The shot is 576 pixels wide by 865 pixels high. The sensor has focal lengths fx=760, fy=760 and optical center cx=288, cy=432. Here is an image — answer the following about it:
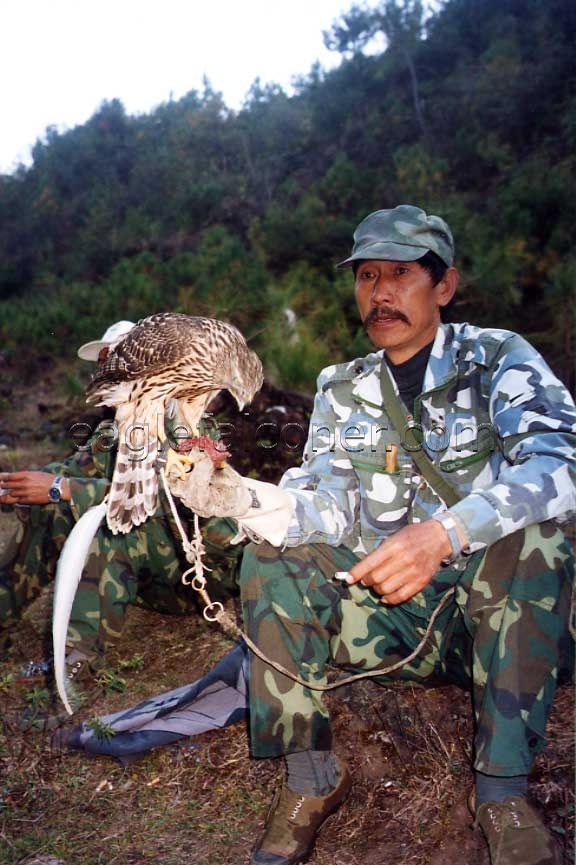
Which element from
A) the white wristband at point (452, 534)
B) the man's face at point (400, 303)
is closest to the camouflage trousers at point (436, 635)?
the white wristband at point (452, 534)

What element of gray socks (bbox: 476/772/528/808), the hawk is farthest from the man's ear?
gray socks (bbox: 476/772/528/808)

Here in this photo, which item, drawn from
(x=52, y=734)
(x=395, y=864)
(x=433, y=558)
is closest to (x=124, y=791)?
(x=52, y=734)

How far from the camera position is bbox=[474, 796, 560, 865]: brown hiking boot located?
5.60 ft

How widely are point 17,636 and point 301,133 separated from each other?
16.2 metres

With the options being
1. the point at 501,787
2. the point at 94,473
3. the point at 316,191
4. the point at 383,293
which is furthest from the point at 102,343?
the point at 316,191

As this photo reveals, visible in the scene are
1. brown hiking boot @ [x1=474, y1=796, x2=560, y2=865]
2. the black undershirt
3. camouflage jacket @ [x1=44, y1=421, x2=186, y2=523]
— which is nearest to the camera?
brown hiking boot @ [x1=474, y1=796, x2=560, y2=865]

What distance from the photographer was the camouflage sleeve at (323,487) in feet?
6.88

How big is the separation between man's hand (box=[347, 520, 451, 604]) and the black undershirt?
762mm

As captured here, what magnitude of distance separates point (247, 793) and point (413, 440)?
3.82 feet

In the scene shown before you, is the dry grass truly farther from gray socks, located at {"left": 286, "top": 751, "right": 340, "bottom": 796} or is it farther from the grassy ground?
gray socks, located at {"left": 286, "top": 751, "right": 340, "bottom": 796}

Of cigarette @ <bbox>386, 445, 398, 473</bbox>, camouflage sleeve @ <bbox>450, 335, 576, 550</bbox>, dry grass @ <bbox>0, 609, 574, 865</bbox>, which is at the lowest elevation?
dry grass @ <bbox>0, 609, 574, 865</bbox>

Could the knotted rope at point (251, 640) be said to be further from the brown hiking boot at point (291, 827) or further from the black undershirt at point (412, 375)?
the black undershirt at point (412, 375)

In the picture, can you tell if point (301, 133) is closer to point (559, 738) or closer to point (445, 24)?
point (445, 24)

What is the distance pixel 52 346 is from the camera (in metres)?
9.90
